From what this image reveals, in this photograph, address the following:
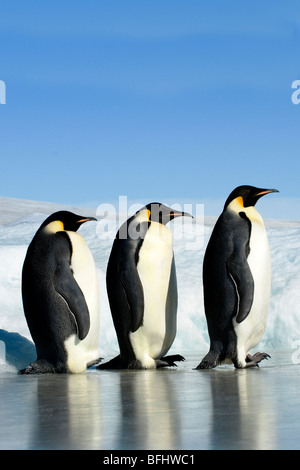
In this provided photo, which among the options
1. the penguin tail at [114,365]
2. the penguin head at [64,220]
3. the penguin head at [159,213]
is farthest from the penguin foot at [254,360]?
the penguin head at [64,220]

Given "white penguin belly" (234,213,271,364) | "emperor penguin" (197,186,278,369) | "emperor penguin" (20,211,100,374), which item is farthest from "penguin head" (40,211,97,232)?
"white penguin belly" (234,213,271,364)

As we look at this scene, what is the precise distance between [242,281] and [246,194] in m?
0.77

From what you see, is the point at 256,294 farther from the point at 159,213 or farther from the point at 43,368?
the point at 43,368

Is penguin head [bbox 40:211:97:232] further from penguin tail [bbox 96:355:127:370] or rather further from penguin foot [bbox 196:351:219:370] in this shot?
penguin foot [bbox 196:351:219:370]

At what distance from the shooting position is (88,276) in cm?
601

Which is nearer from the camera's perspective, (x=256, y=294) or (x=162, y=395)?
(x=162, y=395)

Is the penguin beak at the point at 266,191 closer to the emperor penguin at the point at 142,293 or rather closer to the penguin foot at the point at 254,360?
the emperor penguin at the point at 142,293

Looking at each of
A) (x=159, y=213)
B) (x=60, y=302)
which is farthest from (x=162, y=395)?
(x=159, y=213)

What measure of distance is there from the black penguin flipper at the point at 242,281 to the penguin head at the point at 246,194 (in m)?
0.52

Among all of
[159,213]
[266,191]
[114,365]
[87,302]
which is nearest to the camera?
[87,302]

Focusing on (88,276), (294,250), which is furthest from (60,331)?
(294,250)

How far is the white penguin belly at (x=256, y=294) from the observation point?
5922 millimetres

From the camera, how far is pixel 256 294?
599cm

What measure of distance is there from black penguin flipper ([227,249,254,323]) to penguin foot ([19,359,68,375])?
130 cm
